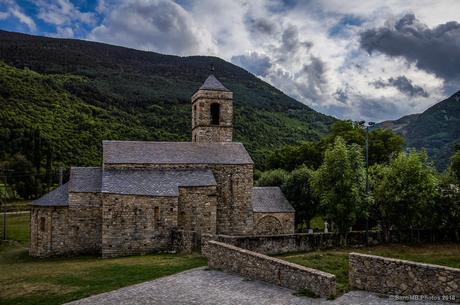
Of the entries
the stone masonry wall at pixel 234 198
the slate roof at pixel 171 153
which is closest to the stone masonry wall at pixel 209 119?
the slate roof at pixel 171 153

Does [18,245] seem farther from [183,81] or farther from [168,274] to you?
[183,81]

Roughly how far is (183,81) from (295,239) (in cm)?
12994

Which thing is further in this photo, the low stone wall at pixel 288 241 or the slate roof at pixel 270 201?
the slate roof at pixel 270 201

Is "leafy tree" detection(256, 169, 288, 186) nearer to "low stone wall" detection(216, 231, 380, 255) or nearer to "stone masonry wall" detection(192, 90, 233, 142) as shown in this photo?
"stone masonry wall" detection(192, 90, 233, 142)

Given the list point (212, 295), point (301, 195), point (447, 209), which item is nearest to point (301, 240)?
point (447, 209)

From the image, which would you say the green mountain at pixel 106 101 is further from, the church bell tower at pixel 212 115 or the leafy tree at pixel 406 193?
the leafy tree at pixel 406 193

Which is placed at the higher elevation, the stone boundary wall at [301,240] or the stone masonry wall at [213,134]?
the stone masonry wall at [213,134]

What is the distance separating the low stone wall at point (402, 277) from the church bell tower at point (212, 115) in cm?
Answer: 2322

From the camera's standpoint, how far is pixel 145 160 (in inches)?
1261

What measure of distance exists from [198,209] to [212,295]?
16478 millimetres

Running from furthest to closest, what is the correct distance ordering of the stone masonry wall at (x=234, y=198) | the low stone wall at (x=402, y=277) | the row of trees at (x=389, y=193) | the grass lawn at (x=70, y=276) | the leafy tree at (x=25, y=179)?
the leafy tree at (x=25, y=179) → the stone masonry wall at (x=234, y=198) → the row of trees at (x=389, y=193) → the grass lawn at (x=70, y=276) → the low stone wall at (x=402, y=277)

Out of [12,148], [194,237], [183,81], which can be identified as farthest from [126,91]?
[194,237]

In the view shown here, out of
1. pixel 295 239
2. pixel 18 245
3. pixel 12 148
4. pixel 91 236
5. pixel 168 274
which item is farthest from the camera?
pixel 12 148

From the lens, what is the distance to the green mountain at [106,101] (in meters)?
78.9
